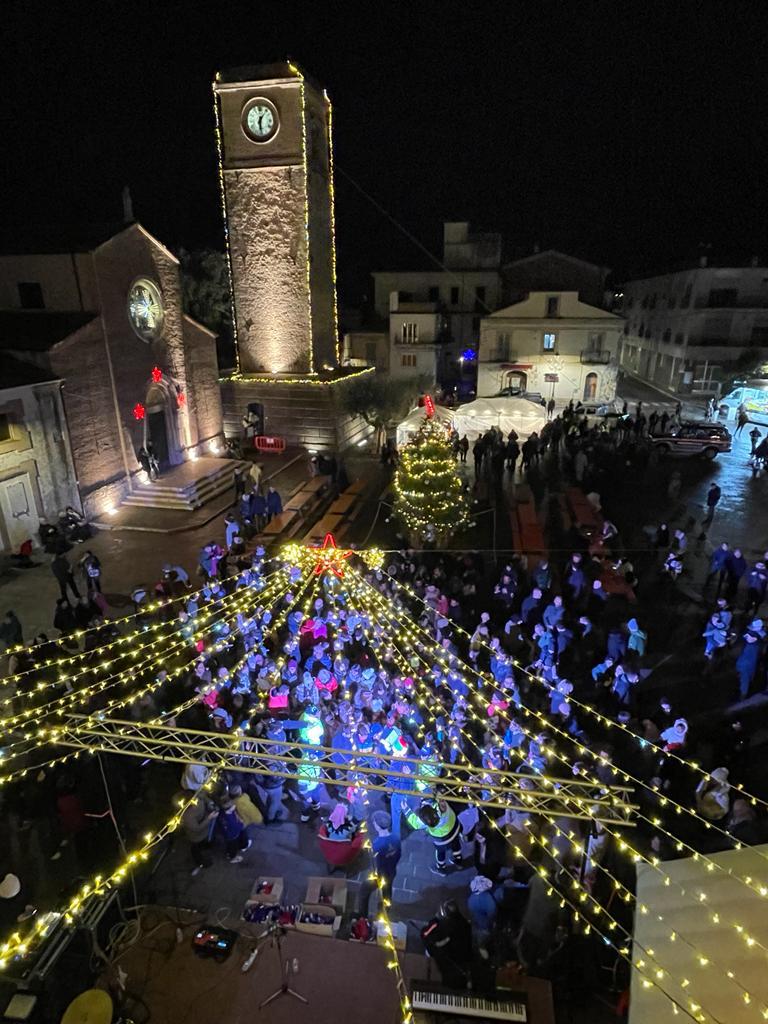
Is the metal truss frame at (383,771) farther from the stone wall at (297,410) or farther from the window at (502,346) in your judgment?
the window at (502,346)

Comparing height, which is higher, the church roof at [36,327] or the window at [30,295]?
the window at [30,295]

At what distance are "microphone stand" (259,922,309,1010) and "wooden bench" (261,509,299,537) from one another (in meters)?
11.1

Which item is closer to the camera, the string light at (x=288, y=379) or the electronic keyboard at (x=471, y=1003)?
the electronic keyboard at (x=471, y=1003)

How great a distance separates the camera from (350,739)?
27.4 feet

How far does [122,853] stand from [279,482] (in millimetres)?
16574

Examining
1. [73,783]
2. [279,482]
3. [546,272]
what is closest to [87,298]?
[279,482]

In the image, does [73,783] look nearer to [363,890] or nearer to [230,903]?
[230,903]

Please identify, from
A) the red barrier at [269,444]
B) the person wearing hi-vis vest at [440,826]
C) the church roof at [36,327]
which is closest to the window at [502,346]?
the red barrier at [269,444]

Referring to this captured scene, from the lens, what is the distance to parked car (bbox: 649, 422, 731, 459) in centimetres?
2516

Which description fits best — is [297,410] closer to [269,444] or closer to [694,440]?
[269,444]

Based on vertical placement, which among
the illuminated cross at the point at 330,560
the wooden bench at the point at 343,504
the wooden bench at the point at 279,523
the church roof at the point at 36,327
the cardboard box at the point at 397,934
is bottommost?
the cardboard box at the point at 397,934

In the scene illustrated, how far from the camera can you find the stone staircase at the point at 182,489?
20.5m

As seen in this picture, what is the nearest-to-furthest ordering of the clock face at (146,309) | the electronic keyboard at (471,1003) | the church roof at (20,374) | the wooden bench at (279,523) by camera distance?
the electronic keyboard at (471,1003) → the church roof at (20,374) → the wooden bench at (279,523) → the clock face at (146,309)

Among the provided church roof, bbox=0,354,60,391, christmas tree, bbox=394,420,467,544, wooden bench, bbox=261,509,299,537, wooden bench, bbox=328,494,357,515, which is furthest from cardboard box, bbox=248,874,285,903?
church roof, bbox=0,354,60,391
